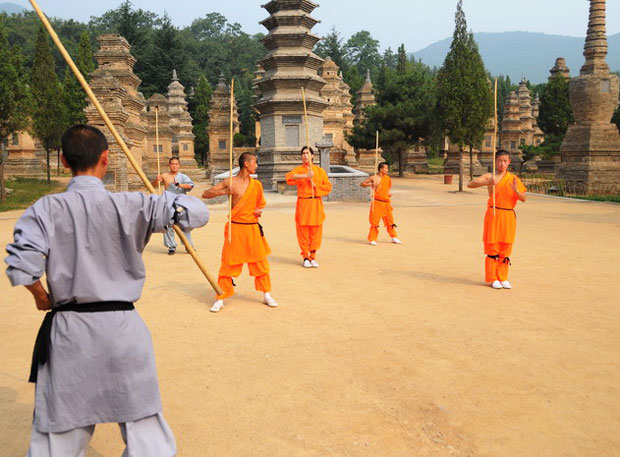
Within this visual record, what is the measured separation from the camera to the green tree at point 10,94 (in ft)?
55.0

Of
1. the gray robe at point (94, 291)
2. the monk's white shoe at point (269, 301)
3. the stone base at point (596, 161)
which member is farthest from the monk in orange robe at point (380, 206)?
the stone base at point (596, 161)

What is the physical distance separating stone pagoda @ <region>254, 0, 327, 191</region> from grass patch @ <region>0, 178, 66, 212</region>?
32.8 ft

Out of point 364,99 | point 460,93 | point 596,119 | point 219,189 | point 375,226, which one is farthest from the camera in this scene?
point 364,99

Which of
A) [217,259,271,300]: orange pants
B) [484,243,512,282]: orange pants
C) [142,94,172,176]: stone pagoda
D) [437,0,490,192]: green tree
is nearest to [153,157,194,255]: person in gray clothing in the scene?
[217,259,271,300]: orange pants

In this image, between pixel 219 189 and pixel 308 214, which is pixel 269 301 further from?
pixel 308 214

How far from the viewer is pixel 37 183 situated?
25578 mm

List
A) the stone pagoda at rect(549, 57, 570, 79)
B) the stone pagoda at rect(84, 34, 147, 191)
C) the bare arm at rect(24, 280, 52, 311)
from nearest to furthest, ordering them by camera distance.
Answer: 1. the bare arm at rect(24, 280, 52, 311)
2. the stone pagoda at rect(84, 34, 147, 191)
3. the stone pagoda at rect(549, 57, 570, 79)

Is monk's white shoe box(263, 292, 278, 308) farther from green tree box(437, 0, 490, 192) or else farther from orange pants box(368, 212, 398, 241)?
green tree box(437, 0, 490, 192)

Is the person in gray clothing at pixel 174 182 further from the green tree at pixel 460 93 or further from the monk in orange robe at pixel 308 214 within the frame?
the green tree at pixel 460 93

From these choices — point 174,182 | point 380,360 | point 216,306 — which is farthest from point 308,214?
point 380,360

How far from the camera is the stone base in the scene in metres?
21.2

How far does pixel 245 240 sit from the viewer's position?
6.13m

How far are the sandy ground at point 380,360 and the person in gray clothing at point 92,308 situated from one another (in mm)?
921

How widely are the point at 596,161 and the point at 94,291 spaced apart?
77.7 ft
